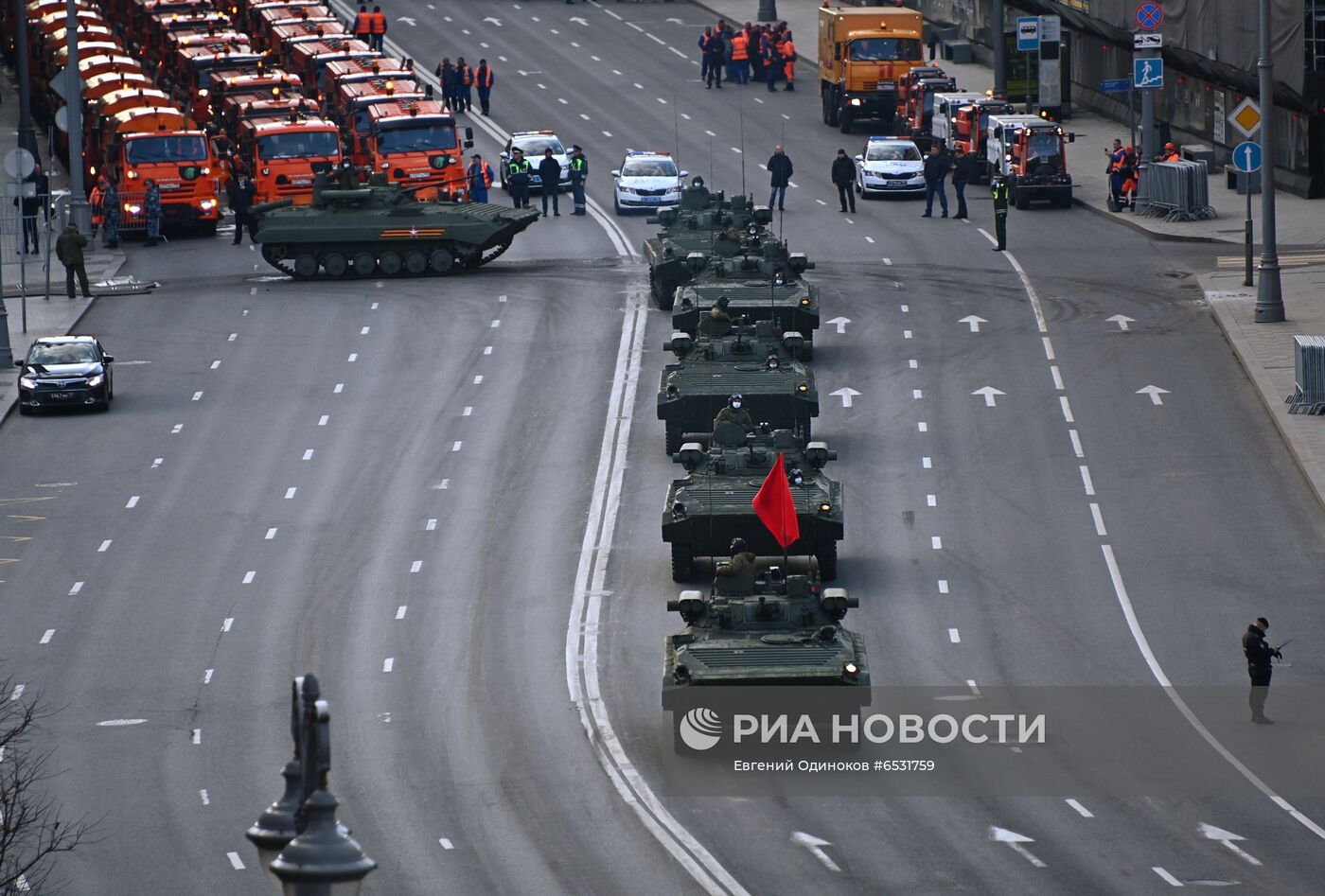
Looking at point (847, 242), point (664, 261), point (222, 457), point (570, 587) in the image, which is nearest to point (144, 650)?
point (570, 587)

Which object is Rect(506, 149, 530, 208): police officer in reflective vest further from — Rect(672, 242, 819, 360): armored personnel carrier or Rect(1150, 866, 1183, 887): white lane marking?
Rect(1150, 866, 1183, 887): white lane marking

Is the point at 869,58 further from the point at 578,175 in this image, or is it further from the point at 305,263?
the point at 305,263

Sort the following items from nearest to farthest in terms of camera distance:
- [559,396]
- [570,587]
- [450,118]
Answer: [570,587], [559,396], [450,118]

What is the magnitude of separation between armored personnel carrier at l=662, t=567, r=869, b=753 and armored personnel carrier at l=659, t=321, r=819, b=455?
9.24 meters

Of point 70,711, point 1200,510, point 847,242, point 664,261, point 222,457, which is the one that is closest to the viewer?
point 70,711

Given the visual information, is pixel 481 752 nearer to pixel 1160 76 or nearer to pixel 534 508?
pixel 534 508

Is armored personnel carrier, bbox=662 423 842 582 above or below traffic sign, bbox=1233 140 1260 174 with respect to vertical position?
below

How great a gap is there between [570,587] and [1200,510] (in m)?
8.66

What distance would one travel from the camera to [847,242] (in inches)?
2026

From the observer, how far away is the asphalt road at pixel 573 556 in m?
21.6

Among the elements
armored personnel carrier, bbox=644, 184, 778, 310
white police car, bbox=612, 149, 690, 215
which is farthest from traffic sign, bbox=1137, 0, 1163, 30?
armored personnel carrier, bbox=644, 184, 778, 310

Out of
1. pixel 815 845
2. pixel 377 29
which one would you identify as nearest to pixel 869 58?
pixel 377 29

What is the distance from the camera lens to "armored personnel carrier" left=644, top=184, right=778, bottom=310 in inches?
1741

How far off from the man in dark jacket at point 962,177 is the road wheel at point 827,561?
84.6 ft
